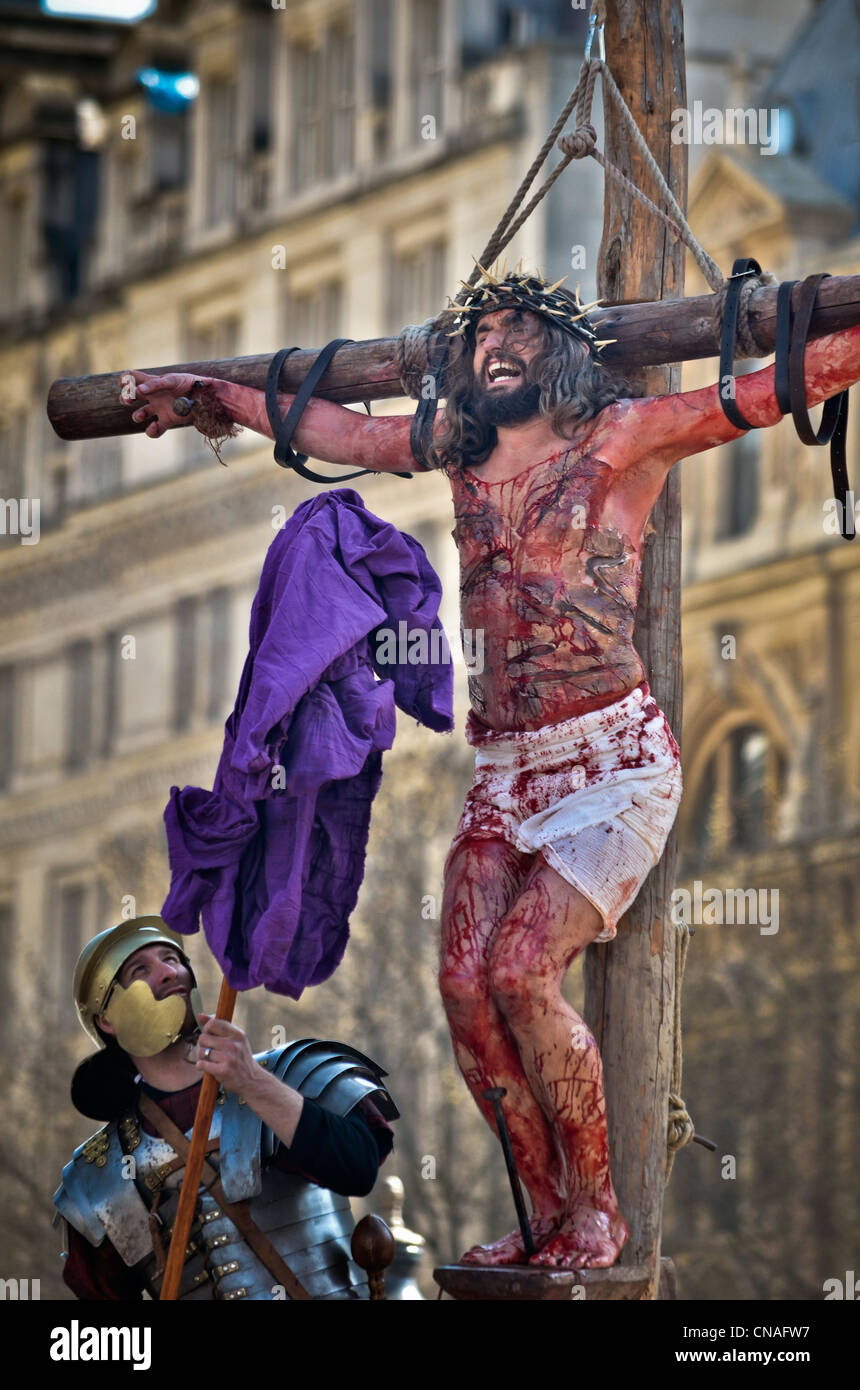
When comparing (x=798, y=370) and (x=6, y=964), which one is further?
(x=6, y=964)

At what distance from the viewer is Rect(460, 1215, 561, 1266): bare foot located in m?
8.90

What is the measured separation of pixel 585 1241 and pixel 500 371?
2699mm

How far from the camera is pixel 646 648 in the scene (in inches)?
389

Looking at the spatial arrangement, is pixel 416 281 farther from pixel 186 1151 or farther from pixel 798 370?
pixel 798 370

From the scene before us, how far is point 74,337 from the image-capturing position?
50344 millimetres

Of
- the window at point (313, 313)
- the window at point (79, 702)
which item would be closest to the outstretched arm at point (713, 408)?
the window at point (313, 313)

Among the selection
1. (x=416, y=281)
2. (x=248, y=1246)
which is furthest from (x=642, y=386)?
(x=416, y=281)

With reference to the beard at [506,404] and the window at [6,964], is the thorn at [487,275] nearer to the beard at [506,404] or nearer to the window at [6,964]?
the beard at [506,404]

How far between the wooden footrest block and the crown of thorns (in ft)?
9.44

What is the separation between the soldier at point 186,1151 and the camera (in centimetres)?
1030

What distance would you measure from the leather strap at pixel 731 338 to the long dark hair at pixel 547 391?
1.33ft

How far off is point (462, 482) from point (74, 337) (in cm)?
4163

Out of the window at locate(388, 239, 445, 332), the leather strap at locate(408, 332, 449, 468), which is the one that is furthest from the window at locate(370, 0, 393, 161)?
the leather strap at locate(408, 332, 449, 468)

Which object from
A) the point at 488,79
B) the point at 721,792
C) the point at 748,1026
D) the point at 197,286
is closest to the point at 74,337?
the point at 197,286
